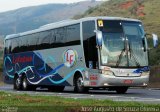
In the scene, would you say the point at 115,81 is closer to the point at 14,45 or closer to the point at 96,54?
the point at 96,54

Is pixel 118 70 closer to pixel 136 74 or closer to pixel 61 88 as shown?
pixel 136 74

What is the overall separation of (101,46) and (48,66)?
19.4 feet

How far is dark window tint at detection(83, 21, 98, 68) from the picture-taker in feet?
83.3

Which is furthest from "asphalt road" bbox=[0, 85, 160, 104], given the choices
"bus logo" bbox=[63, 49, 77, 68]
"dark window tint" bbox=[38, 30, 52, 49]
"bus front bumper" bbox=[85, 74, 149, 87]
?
"dark window tint" bbox=[38, 30, 52, 49]

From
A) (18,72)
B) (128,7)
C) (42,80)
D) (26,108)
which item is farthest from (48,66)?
(128,7)

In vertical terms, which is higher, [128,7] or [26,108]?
[128,7]

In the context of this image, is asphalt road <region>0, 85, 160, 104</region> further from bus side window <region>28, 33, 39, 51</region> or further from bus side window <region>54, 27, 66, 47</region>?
bus side window <region>28, 33, 39, 51</region>

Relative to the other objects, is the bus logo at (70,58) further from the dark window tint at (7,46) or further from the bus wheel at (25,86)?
the dark window tint at (7,46)

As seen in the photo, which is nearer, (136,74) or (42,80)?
(136,74)

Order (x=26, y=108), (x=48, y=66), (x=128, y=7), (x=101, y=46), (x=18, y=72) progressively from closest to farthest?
(x=26, y=108) → (x=101, y=46) → (x=48, y=66) → (x=18, y=72) → (x=128, y=7)

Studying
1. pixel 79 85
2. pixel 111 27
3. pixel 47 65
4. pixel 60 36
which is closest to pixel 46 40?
pixel 47 65

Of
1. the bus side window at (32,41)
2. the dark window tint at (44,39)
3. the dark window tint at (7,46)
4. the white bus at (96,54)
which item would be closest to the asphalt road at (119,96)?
the white bus at (96,54)

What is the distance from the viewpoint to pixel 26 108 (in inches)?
533

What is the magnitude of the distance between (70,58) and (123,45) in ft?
10.9
